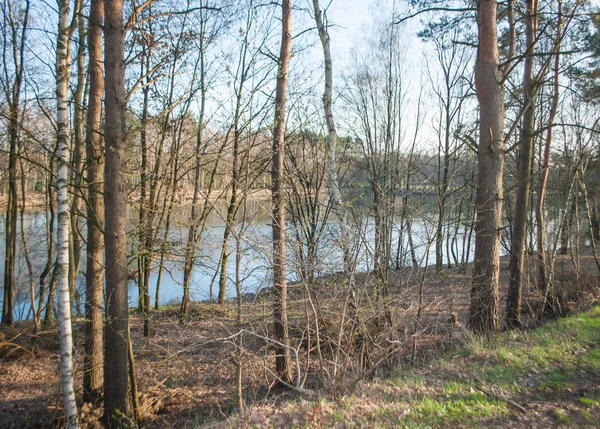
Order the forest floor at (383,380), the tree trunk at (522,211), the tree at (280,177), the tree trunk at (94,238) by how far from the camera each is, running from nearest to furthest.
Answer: the forest floor at (383,380), the tree trunk at (94,238), the tree at (280,177), the tree trunk at (522,211)

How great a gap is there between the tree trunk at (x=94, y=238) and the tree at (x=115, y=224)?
0.61 m

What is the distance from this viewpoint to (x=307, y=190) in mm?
14055

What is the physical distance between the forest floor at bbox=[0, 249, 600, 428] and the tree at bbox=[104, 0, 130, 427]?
519 mm

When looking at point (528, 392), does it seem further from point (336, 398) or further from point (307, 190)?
point (307, 190)

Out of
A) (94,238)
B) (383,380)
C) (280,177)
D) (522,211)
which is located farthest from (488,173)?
(94,238)

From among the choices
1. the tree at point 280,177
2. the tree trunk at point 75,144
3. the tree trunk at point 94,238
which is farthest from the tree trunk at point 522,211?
the tree trunk at point 75,144

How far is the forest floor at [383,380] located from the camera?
399cm

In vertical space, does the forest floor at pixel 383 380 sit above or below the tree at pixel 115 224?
below

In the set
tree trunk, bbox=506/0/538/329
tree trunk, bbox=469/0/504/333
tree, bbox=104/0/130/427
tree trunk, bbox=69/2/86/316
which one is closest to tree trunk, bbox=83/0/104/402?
tree, bbox=104/0/130/427

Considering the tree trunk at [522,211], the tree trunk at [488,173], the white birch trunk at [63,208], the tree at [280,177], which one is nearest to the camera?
the white birch trunk at [63,208]

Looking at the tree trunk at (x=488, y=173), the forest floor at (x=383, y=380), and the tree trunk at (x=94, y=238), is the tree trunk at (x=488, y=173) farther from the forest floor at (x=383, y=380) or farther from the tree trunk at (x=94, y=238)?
the tree trunk at (x=94, y=238)

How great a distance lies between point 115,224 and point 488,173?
607 cm

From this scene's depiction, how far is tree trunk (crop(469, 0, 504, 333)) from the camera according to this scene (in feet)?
23.3

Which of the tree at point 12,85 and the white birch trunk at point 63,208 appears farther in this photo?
the tree at point 12,85
